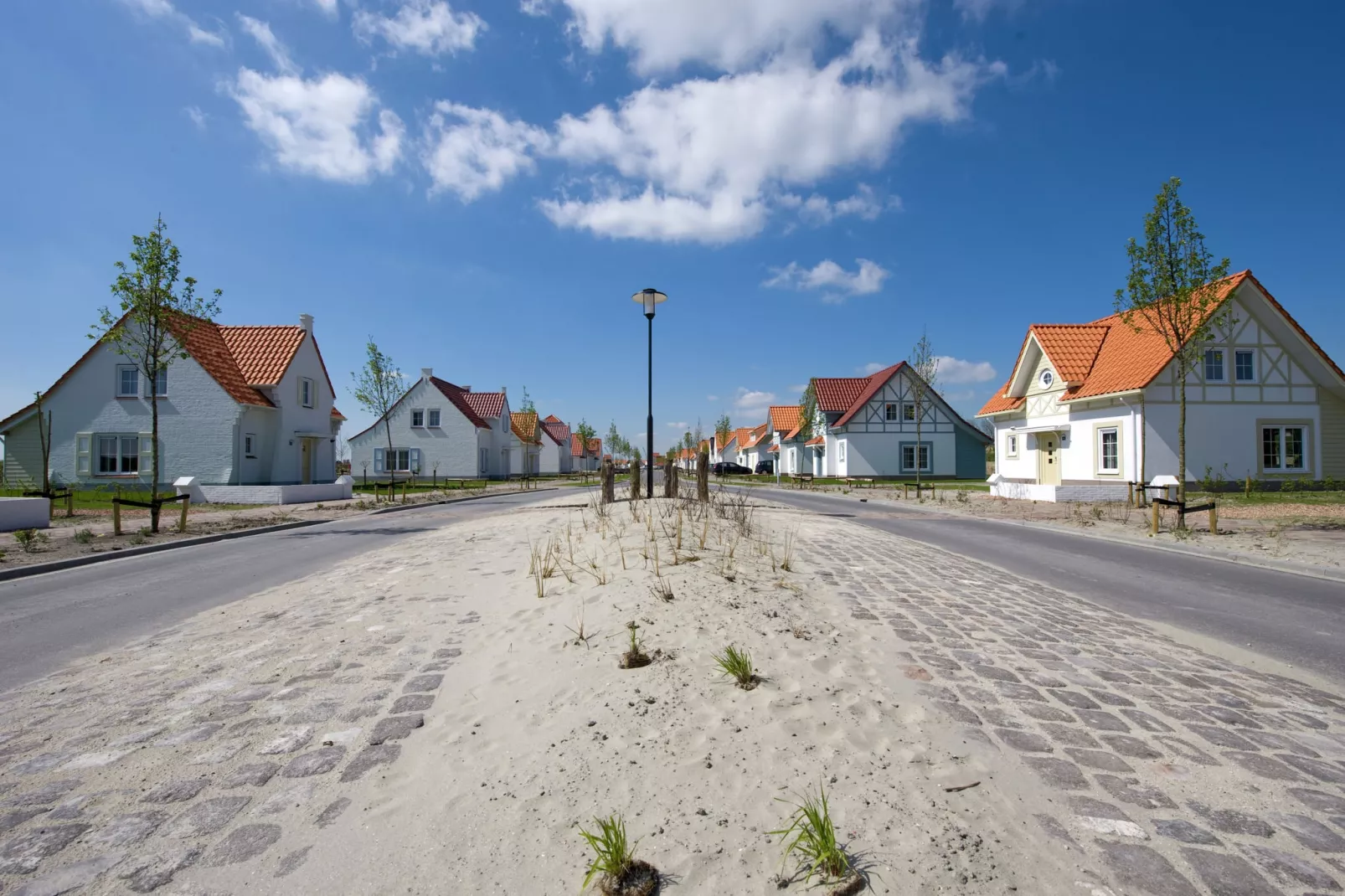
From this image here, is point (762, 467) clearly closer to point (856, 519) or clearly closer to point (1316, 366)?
point (1316, 366)

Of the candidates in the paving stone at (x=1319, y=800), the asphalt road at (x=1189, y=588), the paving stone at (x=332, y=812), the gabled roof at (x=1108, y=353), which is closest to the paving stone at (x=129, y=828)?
the paving stone at (x=332, y=812)

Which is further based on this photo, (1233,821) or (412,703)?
(412,703)

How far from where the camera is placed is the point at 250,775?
350 cm

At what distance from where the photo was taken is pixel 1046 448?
29.3 m

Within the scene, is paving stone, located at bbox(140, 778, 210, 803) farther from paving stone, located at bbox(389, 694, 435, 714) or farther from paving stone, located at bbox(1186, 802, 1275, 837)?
paving stone, located at bbox(1186, 802, 1275, 837)

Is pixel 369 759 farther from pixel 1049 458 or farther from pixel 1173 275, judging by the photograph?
pixel 1049 458

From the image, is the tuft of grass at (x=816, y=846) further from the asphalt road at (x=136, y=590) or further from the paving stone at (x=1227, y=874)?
the asphalt road at (x=136, y=590)

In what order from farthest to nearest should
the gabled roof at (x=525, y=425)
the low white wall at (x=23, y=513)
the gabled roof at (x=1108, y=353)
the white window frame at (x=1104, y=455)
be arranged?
1. the gabled roof at (x=525, y=425)
2. the white window frame at (x=1104, y=455)
3. the gabled roof at (x=1108, y=353)
4. the low white wall at (x=23, y=513)

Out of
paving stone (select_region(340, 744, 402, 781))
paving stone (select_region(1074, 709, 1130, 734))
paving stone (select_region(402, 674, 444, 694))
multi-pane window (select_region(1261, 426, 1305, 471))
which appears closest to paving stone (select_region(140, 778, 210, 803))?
paving stone (select_region(340, 744, 402, 781))

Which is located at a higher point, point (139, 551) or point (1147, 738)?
point (1147, 738)

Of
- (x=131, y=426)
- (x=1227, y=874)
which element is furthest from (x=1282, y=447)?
(x=131, y=426)

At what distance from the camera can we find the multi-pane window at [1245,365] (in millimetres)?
24516

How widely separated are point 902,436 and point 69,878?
151 feet

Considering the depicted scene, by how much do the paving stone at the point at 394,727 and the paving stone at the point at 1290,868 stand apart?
423 cm
